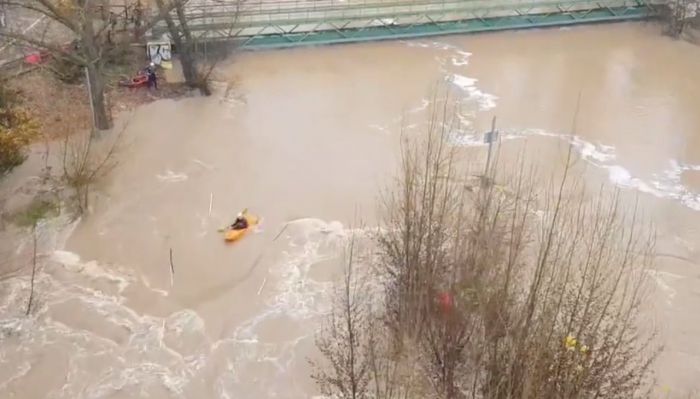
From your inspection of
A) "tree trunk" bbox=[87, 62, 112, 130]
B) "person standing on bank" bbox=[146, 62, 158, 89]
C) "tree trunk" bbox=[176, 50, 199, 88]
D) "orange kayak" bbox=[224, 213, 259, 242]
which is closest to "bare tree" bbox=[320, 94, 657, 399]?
"orange kayak" bbox=[224, 213, 259, 242]

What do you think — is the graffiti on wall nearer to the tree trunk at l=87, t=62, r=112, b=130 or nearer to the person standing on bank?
the person standing on bank

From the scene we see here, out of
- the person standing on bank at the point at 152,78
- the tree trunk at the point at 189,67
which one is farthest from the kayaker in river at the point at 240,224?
the person standing on bank at the point at 152,78

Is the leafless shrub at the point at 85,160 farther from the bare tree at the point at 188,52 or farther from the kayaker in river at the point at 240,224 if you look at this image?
the kayaker in river at the point at 240,224

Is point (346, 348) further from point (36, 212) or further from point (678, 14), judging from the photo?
point (678, 14)

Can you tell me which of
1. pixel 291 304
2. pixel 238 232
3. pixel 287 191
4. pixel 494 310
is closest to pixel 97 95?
pixel 287 191

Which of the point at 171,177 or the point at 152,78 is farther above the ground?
the point at 152,78

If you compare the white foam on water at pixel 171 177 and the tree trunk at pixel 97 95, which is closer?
the white foam on water at pixel 171 177

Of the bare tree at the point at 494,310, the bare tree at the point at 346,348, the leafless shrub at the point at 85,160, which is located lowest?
the bare tree at the point at 346,348
